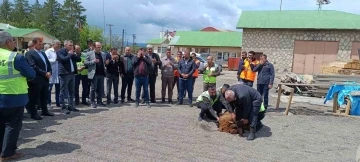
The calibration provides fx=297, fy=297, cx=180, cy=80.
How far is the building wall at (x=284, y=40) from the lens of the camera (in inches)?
976

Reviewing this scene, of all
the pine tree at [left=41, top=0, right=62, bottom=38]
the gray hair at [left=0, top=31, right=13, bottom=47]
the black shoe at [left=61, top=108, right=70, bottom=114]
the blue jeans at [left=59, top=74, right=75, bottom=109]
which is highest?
the pine tree at [left=41, top=0, right=62, bottom=38]

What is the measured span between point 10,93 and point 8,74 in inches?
10.7

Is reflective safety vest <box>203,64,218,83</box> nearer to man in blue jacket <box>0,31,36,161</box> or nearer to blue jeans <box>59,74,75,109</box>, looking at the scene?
blue jeans <box>59,74,75,109</box>

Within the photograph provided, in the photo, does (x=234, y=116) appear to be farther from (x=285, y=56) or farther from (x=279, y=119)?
(x=285, y=56)

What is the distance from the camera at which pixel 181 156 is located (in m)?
4.75

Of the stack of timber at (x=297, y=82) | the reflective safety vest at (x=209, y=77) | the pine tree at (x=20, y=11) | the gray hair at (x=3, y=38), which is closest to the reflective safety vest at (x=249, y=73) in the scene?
the reflective safety vest at (x=209, y=77)

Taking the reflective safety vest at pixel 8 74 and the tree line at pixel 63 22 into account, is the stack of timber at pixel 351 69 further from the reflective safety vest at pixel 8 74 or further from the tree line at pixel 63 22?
the tree line at pixel 63 22

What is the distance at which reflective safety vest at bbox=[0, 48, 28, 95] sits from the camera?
164 inches

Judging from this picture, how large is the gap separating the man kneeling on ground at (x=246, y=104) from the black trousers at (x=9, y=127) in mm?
3626

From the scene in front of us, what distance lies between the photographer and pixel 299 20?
1057 inches

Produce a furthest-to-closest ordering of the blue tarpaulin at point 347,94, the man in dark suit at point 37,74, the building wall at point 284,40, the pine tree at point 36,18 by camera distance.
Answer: the pine tree at point 36,18 → the building wall at point 284,40 → the blue tarpaulin at point 347,94 → the man in dark suit at point 37,74

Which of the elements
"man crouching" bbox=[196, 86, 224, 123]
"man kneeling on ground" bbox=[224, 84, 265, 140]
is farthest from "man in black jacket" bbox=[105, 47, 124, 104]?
"man kneeling on ground" bbox=[224, 84, 265, 140]

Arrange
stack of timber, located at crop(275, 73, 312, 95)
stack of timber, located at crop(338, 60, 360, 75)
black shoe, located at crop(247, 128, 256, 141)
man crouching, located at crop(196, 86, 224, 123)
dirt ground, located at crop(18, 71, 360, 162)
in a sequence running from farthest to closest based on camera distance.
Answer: stack of timber, located at crop(338, 60, 360, 75) → stack of timber, located at crop(275, 73, 312, 95) → man crouching, located at crop(196, 86, 224, 123) → black shoe, located at crop(247, 128, 256, 141) → dirt ground, located at crop(18, 71, 360, 162)

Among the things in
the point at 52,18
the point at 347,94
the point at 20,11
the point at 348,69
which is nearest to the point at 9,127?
the point at 347,94
